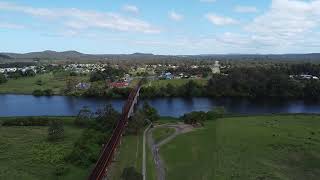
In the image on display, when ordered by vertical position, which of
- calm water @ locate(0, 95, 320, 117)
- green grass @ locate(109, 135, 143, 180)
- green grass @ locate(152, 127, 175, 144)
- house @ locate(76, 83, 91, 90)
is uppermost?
house @ locate(76, 83, 91, 90)

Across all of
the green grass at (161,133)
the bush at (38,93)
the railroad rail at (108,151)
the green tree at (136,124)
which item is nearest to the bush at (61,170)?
the railroad rail at (108,151)

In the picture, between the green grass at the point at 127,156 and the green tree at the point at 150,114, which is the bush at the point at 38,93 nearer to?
→ the green tree at the point at 150,114

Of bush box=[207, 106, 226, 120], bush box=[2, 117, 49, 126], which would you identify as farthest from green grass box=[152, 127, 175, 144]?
bush box=[2, 117, 49, 126]

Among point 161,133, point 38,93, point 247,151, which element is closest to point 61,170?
point 161,133

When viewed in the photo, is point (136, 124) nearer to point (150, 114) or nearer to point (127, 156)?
point (150, 114)

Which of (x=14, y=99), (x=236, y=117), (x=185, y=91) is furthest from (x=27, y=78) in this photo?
(x=236, y=117)

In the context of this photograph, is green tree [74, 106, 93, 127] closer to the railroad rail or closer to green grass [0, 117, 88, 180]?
green grass [0, 117, 88, 180]
